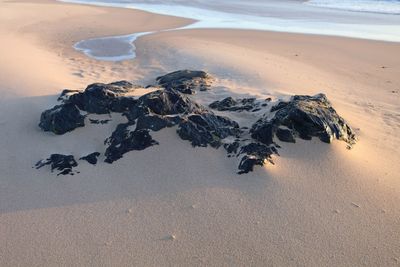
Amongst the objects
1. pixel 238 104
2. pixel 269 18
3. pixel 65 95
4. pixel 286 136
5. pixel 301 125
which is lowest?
pixel 269 18

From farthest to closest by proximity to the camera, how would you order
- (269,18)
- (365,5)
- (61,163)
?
(365,5) < (269,18) < (61,163)

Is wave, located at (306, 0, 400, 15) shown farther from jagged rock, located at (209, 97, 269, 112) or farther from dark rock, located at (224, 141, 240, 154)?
dark rock, located at (224, 141, 240, 154)

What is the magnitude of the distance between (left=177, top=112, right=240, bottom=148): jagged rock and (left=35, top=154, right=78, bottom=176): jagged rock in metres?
1.15

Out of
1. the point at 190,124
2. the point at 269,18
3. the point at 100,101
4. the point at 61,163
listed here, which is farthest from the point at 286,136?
the point at 269,18

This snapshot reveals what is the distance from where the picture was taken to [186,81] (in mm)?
7008

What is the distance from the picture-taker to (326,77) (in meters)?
8.81

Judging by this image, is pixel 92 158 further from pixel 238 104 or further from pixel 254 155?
pixel 238 104

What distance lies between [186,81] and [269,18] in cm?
1209

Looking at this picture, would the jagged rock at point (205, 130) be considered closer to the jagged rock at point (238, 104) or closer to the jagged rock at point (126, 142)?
the jagged rock at point (126, 142)

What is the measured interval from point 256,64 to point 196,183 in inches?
221

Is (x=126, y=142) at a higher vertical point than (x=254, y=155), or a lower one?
lower

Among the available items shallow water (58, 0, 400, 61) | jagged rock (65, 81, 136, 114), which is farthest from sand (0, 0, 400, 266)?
shallow water (58, 0, 400, 61)

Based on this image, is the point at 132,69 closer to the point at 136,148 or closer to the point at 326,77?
the point at 326,77

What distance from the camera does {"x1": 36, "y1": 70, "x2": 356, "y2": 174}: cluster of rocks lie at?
14.8 feet
